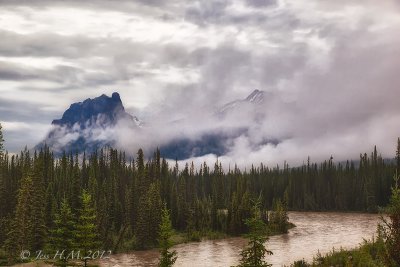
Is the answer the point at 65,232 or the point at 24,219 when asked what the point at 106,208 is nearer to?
the point at 24,219

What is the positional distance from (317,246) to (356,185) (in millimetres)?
103854

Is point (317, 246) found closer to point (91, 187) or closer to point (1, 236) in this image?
point (91, 187)

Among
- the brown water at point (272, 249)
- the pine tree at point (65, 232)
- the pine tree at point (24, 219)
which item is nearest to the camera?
the pine tree at point (65, 232)

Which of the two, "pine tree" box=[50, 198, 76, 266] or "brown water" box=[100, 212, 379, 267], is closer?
"pine tree" box=[50, 198, 76, 266]

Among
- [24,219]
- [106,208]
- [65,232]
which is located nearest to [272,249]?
[106,208]

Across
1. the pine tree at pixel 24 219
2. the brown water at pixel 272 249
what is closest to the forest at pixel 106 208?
the pine tree at pixel 24 219

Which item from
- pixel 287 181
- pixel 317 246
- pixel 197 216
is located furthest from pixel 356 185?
pixel 317 246

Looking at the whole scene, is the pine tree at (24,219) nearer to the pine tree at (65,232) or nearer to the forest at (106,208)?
the forest at (106,208)

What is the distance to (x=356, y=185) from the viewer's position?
168m

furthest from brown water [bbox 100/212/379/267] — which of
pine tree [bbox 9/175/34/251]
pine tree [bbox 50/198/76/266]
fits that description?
pine tree [bbox 50/198/76/266]

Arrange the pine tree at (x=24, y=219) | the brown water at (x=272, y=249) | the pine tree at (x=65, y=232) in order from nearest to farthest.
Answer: the pine tree at (x=65, y=232), the brown water at (x=272, y=249), the pine tree at (x=24, y=219)

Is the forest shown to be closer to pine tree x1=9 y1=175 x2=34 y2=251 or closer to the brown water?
pine tree x1=9 y1=175 x2=34 y2=251

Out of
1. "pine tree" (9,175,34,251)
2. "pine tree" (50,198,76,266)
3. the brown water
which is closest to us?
"pine tree" (50,198,76,266)

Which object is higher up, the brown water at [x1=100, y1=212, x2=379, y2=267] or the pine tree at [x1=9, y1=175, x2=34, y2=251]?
the pine tree at [x1=9, y1=175, x2=34, y2=251]
